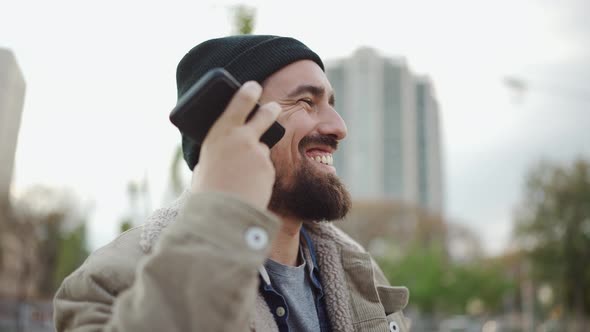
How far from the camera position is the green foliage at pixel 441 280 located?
1512 inches

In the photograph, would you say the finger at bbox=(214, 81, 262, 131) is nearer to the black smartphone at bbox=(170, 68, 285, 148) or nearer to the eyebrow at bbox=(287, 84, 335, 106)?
the black smartphone at bbox=(170, 68, 285, 148)

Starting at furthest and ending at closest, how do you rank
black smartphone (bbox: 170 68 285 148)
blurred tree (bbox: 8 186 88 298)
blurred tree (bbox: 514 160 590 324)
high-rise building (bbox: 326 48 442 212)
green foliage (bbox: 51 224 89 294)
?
high-rise building (bbox: 326 48 442 212), green foliage (bbox: 51 224 89 294), blurred tree (bbox: 8 186 88 298), blurred tree (bbox: 514 160 590 324), black smartphone (bbox: 170 68 285 148)

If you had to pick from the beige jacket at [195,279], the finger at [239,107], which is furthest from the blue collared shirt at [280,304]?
the finger at [239,107]

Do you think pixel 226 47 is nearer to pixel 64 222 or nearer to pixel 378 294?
pixel 378 294

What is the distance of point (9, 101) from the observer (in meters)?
3.94

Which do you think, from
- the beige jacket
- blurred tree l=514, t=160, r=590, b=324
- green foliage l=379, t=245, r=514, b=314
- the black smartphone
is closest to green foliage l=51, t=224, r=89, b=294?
green foliage l=379, t=245, r=514, b=314

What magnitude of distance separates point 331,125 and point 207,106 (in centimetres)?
91

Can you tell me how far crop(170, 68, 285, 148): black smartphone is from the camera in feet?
4.89

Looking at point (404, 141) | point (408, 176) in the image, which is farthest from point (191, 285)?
point (408, 176)

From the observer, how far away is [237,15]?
19.4 ft

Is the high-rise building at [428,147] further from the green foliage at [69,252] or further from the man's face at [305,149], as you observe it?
the man's face at [305,149]

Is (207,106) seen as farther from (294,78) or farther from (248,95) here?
(294,78)

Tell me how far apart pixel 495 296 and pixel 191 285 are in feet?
156

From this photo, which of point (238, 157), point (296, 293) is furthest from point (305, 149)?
point (238, 157)
